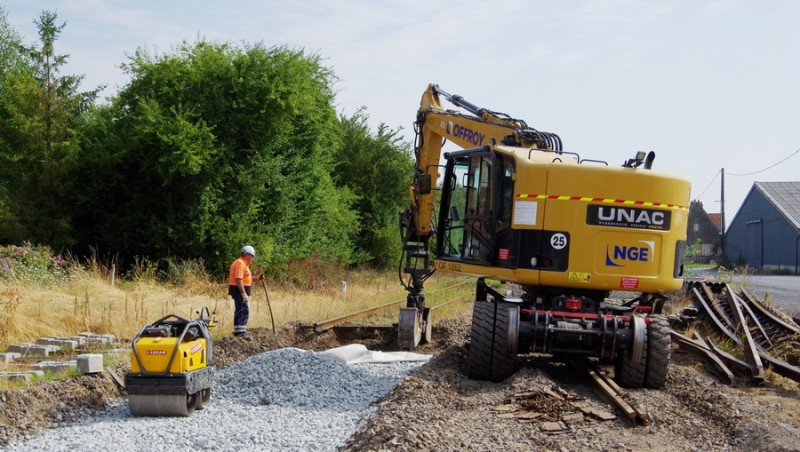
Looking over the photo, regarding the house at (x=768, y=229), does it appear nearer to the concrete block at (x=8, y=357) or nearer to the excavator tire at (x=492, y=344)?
the excavator tire at (x=492, y=344)

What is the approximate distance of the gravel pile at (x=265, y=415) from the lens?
7.11 metres

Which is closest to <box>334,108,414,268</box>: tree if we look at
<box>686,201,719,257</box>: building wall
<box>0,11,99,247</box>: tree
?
<box>0,11,99,247</box>: tree

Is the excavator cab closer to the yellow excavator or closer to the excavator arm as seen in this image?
the yellow excavator

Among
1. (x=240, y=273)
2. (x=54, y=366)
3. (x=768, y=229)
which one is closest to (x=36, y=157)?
(x=240, y=273)

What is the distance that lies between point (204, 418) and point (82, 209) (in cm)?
1524

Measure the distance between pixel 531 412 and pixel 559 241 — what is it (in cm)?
245

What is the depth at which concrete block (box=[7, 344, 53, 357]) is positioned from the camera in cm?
1130

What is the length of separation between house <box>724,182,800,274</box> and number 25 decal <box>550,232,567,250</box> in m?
42.4

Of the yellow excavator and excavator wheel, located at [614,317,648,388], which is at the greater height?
the yellow excavator

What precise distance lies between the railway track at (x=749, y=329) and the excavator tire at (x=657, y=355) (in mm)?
1730

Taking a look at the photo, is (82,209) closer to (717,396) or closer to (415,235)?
(415,235)

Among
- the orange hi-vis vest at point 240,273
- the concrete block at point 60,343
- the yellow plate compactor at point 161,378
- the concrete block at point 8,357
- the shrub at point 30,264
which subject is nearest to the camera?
the yellow plate compactor at point 161,378

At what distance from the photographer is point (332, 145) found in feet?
87.7

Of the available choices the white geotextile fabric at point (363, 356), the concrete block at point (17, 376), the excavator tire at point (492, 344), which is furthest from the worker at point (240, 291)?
the excavator tire at point (492, 344)
